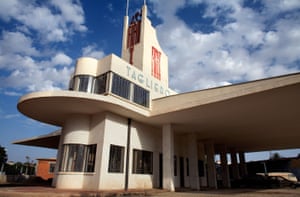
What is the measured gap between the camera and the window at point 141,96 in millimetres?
15648

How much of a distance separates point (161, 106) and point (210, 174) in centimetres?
935

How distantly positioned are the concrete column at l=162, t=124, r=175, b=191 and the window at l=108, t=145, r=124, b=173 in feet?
10.2

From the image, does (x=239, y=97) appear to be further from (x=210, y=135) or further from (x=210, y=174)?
(x=210, y=174)

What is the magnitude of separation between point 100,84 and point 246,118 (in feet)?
32.9

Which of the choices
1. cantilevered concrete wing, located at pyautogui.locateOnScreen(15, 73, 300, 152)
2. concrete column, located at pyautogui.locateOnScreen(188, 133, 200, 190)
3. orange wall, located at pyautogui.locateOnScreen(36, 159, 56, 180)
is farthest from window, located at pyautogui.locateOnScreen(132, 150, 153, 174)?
orange wall, located at pyautogui.locateOnScreen(36, 159, 56, 180)

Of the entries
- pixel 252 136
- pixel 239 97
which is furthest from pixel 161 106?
pixel 252 136

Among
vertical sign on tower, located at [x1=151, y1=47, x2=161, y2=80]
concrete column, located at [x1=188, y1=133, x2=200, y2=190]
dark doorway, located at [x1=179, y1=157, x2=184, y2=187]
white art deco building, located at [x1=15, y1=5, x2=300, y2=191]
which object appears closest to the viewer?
white art deco building, located at [x1=15, y1=5, x2=300, y2=191]

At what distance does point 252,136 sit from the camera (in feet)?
69.8

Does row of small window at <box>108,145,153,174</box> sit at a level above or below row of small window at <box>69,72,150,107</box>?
below

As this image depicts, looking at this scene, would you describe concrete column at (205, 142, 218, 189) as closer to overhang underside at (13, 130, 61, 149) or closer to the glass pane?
the glass pane

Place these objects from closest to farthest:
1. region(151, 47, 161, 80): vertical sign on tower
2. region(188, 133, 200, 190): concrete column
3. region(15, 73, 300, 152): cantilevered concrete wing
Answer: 1. region(15, 73, 300, 152): cantilevered concrete wing
2. region(188, 133, 200, 190): concrete column
3. region(151, 47, 161, 80): vertical sign on tower

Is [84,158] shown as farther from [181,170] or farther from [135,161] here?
[181,170]

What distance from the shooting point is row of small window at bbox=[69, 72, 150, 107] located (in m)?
14.2

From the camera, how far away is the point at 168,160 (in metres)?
15.1
